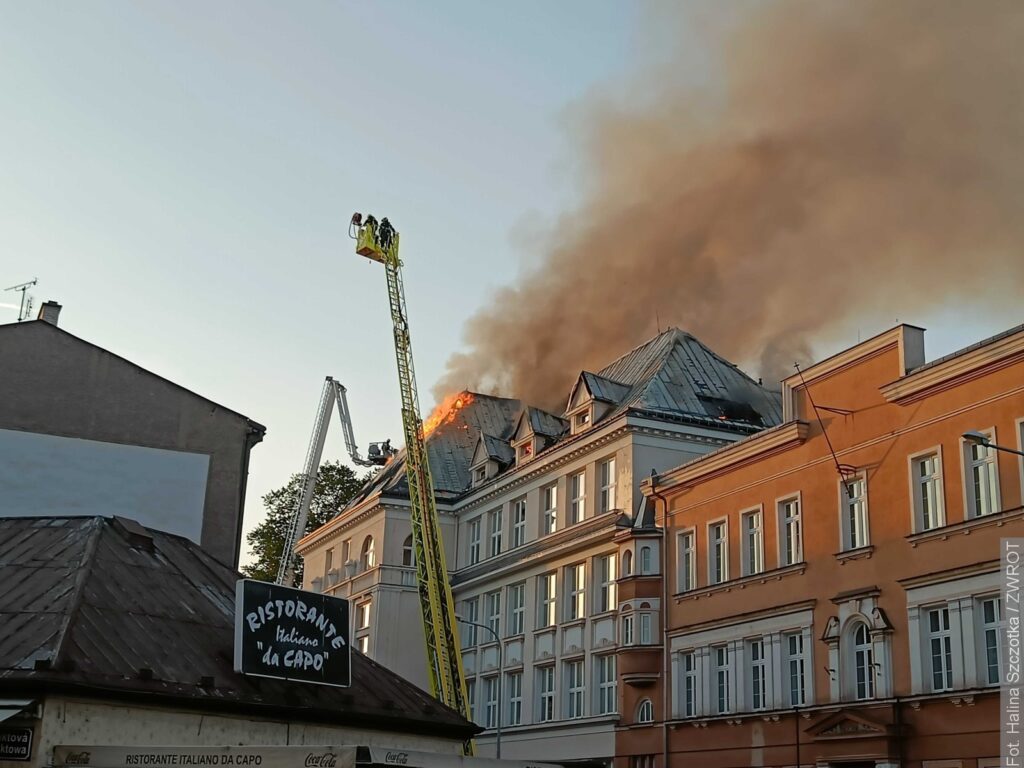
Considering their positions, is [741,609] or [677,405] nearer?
[741,609]

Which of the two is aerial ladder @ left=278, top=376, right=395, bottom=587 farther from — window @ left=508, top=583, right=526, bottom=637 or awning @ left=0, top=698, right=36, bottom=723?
awning @ left=0, top=698, right=36, bottom=723

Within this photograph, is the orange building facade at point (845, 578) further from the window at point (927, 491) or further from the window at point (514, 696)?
the window at point (514, 696)

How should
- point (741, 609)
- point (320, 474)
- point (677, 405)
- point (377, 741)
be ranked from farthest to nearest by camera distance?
point (320, 474), point (677, 405), point (741, 609), point (377, 741)

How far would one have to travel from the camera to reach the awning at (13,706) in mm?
14383

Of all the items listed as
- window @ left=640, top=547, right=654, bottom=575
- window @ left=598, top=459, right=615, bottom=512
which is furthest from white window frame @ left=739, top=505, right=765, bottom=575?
window @ left=598, top=459, right=615, bottom=512

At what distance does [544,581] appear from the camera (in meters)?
46.6

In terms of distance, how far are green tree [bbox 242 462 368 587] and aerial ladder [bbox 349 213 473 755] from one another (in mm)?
18348

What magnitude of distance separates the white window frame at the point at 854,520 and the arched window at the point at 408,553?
27870mm

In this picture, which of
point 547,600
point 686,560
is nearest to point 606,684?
point 547,600

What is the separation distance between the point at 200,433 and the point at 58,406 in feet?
10.00

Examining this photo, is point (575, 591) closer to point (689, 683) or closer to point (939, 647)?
point (689, 683)

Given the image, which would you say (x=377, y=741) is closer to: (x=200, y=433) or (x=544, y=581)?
(x=200, y=433)

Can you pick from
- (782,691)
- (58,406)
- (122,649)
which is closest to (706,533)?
(782,691)

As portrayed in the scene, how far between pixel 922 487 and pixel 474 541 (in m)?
27.8
